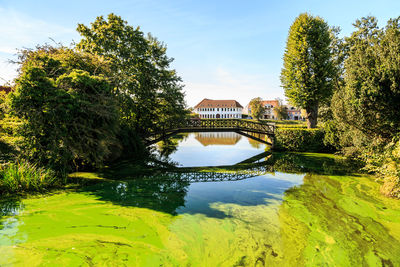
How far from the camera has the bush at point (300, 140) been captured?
61.5ft

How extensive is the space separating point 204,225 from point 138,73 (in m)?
16.2

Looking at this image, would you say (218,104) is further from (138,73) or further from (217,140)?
(138,73)

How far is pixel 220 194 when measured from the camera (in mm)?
8711

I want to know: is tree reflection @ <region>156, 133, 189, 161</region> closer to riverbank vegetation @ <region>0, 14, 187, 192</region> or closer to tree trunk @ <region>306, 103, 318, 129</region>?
riverbank vegetation @ <region>0, 14, 187, 192</region>

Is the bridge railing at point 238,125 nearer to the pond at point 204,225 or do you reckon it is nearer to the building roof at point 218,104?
the pond at point 204,225

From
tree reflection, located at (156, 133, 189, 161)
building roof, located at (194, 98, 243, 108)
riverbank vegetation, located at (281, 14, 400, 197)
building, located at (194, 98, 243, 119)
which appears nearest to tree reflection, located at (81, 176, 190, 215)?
tree reflection, located at (156, 133, 189, 161)

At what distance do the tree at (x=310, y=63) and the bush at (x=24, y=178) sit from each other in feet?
73.1

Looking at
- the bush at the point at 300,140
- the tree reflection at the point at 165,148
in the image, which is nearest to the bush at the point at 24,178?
the tree reflection at the point at 165,148

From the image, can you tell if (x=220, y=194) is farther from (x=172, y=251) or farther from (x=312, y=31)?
(x=312, y=31)

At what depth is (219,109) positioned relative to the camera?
82.2 meters

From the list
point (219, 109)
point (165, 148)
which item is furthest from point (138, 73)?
point (219, 109)

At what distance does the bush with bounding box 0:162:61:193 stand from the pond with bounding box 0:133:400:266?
36.6 inches

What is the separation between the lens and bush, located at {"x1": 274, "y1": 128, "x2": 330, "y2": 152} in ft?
61.5

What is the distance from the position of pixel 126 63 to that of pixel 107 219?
52.2 feet
